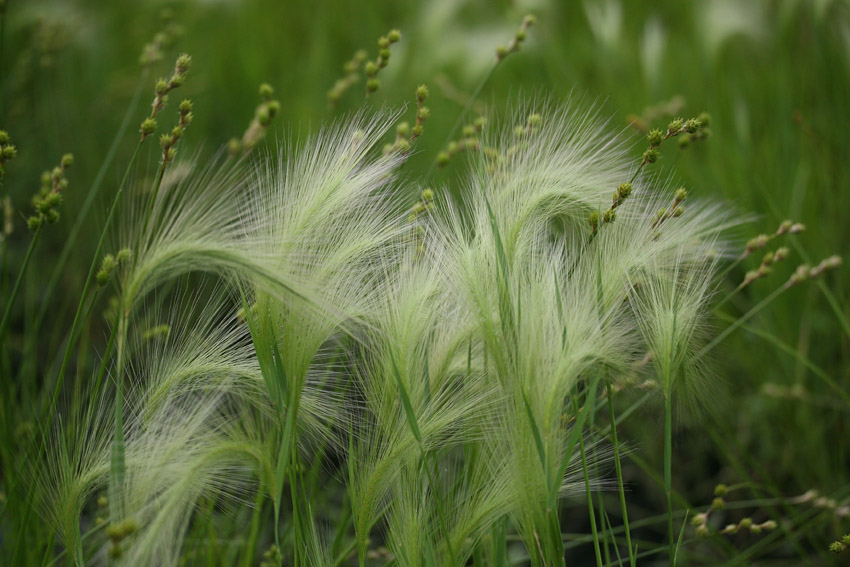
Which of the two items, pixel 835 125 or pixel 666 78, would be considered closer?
pixel 835 125

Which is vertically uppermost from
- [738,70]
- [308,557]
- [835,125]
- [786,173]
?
[738,70]

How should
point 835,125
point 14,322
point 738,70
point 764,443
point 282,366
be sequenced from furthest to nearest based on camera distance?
1. point 738,70
2. point 14,322
3. point 835,125
4. point 764,443
5. point 282,366

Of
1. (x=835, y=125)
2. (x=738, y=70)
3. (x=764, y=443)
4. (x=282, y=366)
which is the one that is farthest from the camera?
(x=738, y=70)

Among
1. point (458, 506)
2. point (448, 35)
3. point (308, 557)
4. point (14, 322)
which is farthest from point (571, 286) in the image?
point (14, 322)

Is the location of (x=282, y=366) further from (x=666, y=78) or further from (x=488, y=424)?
(x=666, y=78)

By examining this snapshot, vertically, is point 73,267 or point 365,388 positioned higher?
point 73,267

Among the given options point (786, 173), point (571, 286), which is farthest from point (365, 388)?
point (786, 173)

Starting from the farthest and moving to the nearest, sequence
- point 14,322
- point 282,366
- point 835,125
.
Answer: point 14,322, point 835,125, point 282,366

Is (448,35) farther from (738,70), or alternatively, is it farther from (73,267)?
(73,267)

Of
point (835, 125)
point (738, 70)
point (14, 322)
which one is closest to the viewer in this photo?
point (835, 125)
